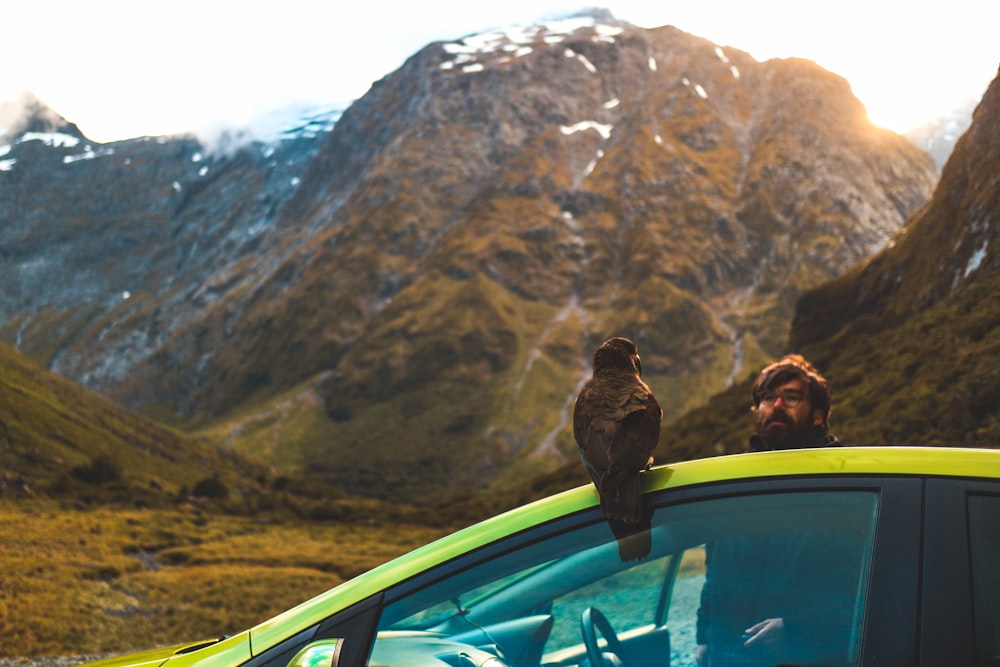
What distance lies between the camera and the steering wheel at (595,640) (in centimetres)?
251

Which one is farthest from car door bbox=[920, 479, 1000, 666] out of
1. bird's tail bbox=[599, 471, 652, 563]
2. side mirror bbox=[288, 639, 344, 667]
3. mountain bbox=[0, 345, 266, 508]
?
mountain bbox=[0, 345, 266, 508]

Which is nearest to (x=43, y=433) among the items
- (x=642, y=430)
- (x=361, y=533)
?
(x=361, y=533)

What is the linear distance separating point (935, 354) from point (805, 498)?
137ft

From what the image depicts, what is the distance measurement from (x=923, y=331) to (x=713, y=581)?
47651mm

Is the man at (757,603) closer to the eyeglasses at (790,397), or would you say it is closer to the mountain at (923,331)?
the eyeglasses at (790,397)

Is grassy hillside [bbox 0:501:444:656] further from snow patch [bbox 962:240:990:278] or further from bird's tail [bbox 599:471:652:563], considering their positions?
snow patch [bbox 962:240:990:278]

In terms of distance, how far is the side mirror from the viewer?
2381 mm

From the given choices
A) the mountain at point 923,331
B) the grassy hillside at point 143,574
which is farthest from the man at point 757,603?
the mountain at point 923,331

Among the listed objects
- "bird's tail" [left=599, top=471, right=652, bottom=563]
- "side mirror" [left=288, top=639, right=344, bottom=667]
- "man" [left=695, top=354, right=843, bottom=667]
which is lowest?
"side mirror" [left=288, top=639, right=344, bottom=667]

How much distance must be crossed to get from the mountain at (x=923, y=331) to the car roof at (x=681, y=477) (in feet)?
72.9

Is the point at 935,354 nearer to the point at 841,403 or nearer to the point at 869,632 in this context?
the point at 841,403

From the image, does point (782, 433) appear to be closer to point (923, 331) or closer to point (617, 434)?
point (617, 434)

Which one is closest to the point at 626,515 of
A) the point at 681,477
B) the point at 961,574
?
the point at 681,477

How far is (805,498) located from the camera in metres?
2.25
